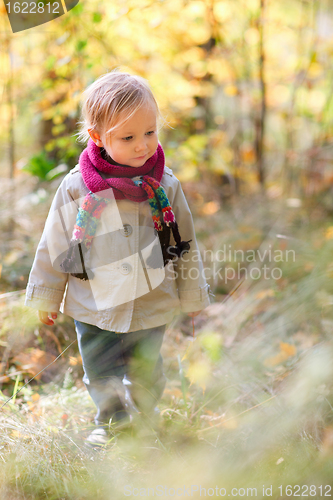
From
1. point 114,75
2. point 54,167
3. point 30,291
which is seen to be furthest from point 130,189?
point 54,167

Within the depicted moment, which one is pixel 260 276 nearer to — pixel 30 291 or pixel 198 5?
pixel 30 291

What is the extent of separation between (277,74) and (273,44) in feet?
1.05

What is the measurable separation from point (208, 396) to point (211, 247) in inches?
58.7

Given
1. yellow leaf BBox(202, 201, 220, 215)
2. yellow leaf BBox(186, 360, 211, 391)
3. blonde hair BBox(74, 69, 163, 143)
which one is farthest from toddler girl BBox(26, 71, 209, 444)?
yellow leaf BBox(202, 201, 220, 215)

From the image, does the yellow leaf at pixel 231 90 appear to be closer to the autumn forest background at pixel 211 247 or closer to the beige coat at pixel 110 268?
the autumn forest background at pixel 211 247

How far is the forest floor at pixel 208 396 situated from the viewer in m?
1.48

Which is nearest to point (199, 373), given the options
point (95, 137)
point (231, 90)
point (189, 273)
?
point (189, 273)

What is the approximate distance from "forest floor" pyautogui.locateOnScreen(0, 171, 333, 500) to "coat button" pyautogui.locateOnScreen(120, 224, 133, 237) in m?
0.78

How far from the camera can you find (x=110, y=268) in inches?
59.1

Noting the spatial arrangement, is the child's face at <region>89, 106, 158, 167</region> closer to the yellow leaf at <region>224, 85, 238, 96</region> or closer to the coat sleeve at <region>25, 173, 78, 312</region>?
the coat sleeve at <region>25, 173, 78, 312</region>

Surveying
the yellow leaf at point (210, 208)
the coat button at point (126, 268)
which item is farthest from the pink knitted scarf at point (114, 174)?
the yellow leaf at point (210, 208)

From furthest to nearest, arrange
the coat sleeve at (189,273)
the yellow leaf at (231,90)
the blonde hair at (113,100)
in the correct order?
the yellow leaf at (231,90), the coat sleeve at (189,273), the blonde hair at (113,100)

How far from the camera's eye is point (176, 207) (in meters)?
1.57

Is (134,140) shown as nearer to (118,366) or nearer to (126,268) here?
(126,268)
